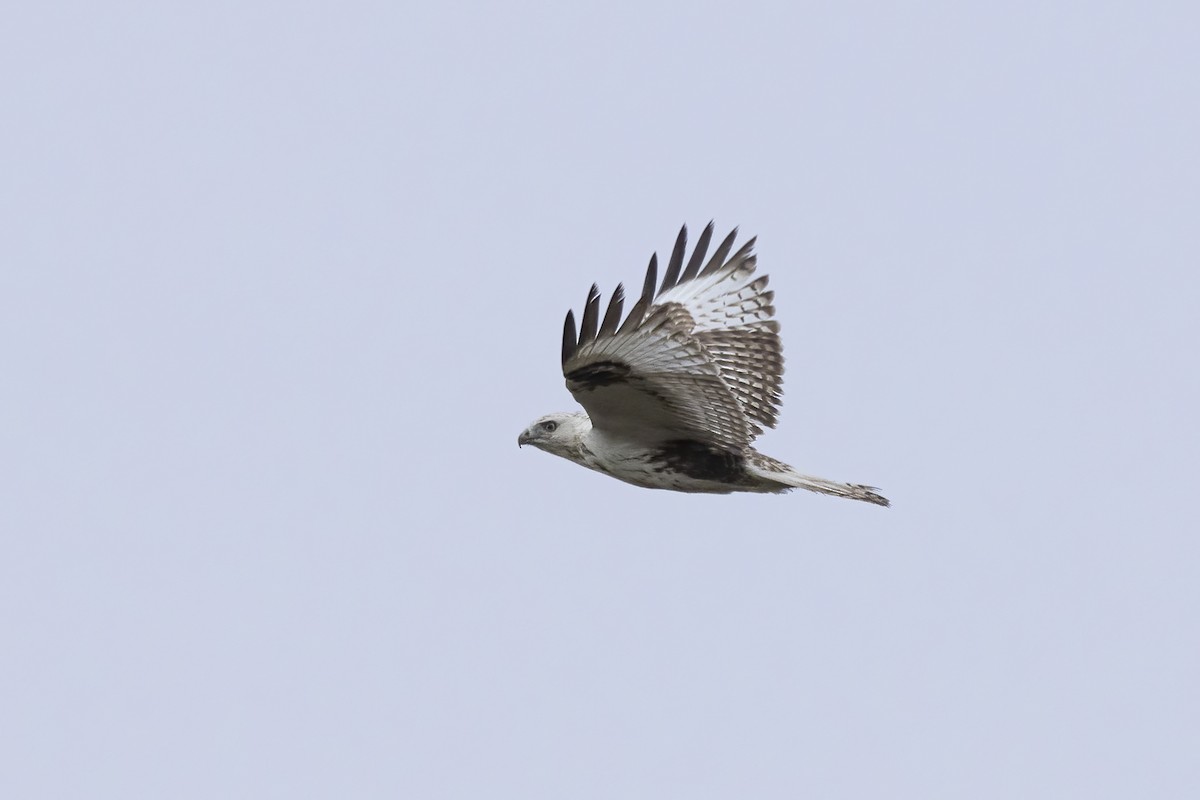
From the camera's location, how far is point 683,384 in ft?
34.1

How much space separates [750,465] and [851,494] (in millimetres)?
715

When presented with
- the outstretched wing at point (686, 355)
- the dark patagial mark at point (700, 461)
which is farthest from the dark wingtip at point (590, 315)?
the dark patagial mark at point (700, 461)

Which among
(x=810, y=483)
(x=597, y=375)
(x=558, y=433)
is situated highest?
(x=597, y=375)

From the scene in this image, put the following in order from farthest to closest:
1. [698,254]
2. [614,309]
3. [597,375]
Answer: [698,254] → [597,375] → [614,309]

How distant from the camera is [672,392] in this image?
10.5m

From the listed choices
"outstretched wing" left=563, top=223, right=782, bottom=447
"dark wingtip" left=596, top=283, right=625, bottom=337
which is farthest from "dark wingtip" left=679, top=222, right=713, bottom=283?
"dark wingtip" left=596, top=283, right=625, bottom=337

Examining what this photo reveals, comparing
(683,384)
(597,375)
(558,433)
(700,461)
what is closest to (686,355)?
(683,384)

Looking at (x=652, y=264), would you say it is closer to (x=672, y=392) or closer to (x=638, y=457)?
(x=672, y=392)

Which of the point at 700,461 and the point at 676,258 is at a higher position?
the point at 676,258

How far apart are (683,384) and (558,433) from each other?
4.85 ft

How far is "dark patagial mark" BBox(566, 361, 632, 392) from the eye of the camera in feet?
33.2

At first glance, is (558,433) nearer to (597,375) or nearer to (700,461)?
(700,461)

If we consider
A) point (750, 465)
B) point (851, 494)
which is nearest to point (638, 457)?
point (750, 465)

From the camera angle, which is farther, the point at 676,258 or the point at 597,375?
the point at 676,258
